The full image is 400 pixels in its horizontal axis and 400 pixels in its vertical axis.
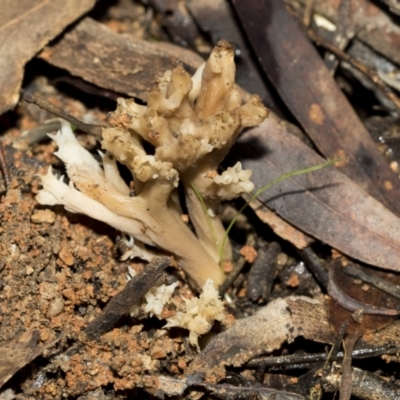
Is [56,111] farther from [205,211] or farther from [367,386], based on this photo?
[367,386]

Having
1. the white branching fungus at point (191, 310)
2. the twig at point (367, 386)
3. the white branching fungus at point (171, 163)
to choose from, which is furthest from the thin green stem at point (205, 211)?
the twig at point (367, 386)

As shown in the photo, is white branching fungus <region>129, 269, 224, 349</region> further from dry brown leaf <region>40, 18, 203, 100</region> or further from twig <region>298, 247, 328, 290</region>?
dry brown leaf <region>40, 18, 203, 100</region>

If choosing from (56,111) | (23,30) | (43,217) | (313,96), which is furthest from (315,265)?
(23,30)

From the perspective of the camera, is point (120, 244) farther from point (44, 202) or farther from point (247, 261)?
point (247, 261)

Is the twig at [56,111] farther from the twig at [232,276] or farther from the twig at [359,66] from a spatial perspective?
the twig at [359,66]

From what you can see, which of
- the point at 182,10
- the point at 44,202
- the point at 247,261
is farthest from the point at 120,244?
the point at 182,10
